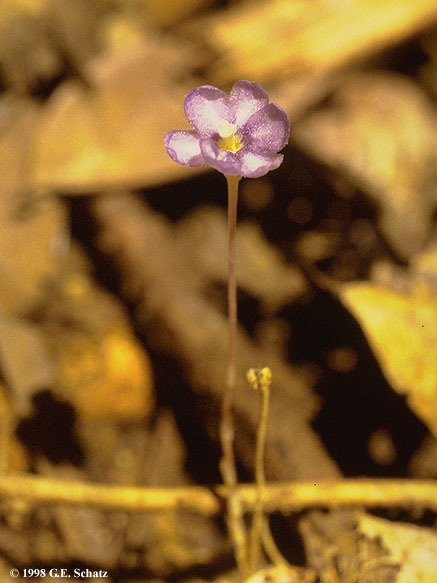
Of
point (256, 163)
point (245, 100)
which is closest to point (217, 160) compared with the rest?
point (256, 163)

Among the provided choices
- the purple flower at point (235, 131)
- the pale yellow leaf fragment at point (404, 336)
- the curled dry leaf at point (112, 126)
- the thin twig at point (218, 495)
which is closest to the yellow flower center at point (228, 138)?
the purple flower at point (235, 131)

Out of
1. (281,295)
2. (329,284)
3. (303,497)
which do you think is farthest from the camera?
(281,295)

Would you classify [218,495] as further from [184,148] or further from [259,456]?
[184,148]

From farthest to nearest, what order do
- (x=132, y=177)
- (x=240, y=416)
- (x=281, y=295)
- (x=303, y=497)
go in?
(x=132, y=177) → (x=281, y=295) → (x=240, y=416) → (x=303, y=497)

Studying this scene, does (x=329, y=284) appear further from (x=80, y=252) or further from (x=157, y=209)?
(x=80, y=252)

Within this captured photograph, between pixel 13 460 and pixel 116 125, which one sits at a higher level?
pixel 116 125

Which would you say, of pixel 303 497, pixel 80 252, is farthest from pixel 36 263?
pixel 303 497

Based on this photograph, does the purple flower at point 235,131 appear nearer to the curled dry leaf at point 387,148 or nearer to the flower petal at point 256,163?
the flower petal at point 256,163
